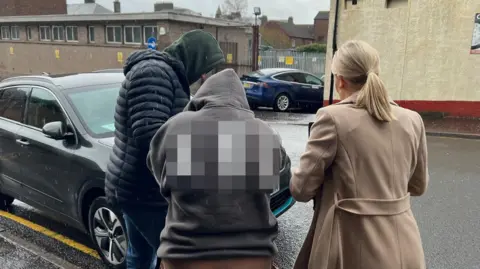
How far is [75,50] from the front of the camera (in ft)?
73.7

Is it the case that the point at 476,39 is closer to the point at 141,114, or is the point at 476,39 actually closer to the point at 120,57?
the point at 141,114

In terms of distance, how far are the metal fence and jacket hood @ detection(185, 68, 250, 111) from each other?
63.7 feet

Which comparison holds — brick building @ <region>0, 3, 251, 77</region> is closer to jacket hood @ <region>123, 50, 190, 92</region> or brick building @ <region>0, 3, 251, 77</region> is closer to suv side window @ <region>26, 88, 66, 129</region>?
suv side window @ <region>26, 88, 66, 129</region>

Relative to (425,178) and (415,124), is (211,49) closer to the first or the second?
(415,124)

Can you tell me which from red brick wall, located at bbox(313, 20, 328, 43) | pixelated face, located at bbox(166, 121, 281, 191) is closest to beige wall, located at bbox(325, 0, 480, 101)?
pixelated face, located at bbox(166, 121, 281, 191)

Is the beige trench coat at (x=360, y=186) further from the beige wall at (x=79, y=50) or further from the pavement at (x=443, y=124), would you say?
the beige wall at (x=79, y=50)

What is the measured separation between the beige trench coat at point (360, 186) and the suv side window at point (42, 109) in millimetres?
2951

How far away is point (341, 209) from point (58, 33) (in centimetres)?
2494

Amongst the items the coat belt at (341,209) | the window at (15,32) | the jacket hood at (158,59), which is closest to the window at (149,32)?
the window at (15,32)

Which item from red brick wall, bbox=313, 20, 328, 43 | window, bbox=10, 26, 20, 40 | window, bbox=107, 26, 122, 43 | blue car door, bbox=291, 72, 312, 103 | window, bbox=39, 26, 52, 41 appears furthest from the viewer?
red brick wall, bbox=313, 20, 328, 43

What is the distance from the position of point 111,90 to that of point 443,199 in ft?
14.8

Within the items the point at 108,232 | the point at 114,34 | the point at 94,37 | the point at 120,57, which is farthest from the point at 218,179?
the point at 94,37

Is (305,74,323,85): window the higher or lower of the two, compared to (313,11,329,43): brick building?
lower

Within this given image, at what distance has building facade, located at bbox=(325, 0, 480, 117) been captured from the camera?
1116cm
